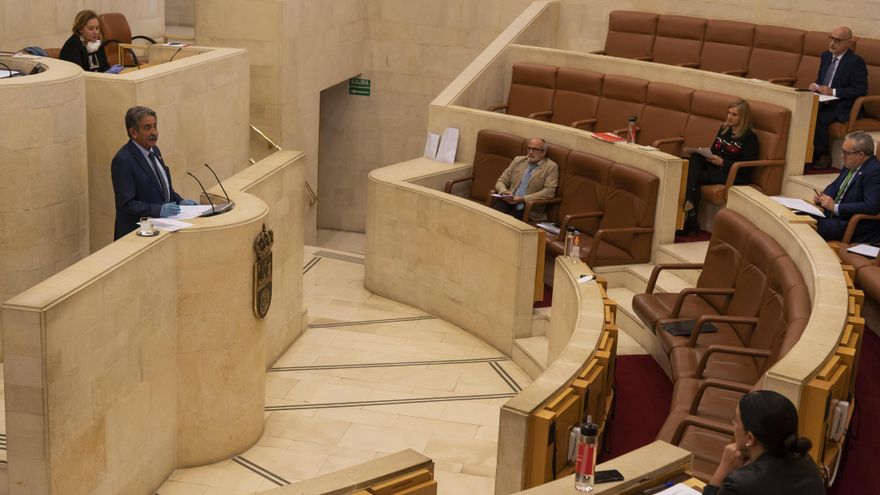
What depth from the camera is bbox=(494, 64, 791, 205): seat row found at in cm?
879

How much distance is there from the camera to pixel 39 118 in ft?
22.2

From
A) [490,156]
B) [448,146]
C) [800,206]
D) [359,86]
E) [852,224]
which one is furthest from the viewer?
[359,86]

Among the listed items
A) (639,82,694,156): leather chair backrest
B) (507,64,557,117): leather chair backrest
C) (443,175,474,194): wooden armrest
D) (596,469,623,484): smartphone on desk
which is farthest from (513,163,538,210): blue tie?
(596,469,623,484): smartphone on desk

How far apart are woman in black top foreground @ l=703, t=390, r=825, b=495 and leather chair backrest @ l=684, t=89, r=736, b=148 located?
19.2 ft

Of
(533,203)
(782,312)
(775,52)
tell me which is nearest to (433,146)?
(533,203)

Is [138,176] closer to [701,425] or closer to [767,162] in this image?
[701,425]

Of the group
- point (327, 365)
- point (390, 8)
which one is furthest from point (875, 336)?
point (390, 8)

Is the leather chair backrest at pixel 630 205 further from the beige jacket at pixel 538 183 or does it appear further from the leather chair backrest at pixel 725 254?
the leather chair backrest at pixel 725 254

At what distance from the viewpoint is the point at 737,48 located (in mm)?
10758

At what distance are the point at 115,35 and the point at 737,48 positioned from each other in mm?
5742

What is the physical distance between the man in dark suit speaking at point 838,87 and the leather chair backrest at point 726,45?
4.75ft

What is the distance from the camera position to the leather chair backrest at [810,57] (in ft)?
33.2

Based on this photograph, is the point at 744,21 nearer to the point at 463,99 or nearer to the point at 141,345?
the point at 463,99

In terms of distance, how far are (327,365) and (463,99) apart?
10.6 ft
